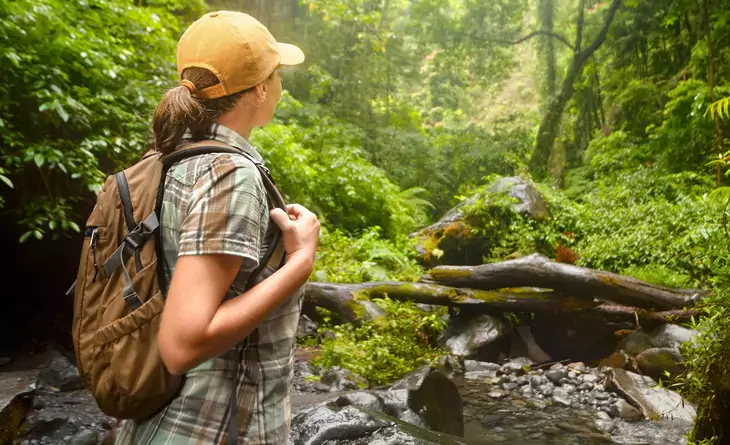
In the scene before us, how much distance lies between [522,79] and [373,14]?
19664 millimetres

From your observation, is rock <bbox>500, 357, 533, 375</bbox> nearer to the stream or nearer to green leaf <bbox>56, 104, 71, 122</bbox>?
the stream

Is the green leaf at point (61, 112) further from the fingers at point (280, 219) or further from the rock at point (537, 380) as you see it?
the rock at point (537, 380)

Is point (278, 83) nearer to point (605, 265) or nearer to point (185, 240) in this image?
point (185, 240)

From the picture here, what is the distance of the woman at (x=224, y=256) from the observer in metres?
1.09

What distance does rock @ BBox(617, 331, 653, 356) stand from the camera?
672 centimetres

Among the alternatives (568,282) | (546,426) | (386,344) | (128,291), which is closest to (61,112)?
(128,291)

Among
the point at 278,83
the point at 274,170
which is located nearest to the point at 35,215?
the point at 278,83

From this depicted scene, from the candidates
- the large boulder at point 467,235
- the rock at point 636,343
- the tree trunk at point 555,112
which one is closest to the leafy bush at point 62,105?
the rock at point 636,343

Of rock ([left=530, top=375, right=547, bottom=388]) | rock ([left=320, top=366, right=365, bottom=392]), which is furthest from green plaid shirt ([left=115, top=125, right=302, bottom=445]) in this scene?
rock ([left=530, top=375, right=547, bottom=388])

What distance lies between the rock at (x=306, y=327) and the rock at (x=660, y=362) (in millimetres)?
4264

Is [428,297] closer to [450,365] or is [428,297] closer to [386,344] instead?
[450,365]

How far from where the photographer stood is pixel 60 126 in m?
4.62

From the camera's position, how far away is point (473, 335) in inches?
309

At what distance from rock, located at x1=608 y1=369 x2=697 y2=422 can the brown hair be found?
5.24 m
